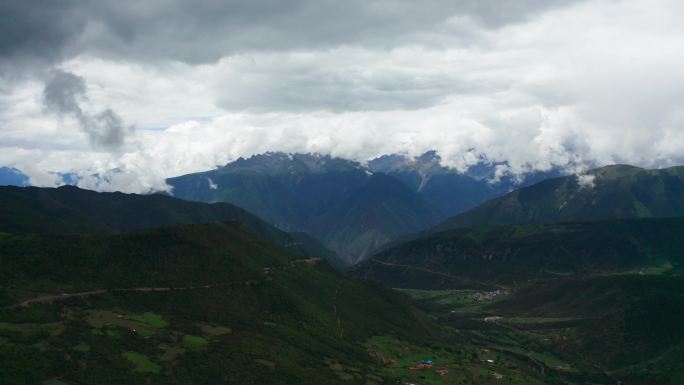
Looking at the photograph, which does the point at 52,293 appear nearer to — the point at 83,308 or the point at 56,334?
the point at 83,308

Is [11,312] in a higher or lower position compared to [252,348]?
higher

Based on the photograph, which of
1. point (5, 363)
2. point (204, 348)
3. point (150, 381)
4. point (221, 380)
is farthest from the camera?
point (204, 348)

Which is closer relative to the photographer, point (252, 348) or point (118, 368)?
point (118, 368)

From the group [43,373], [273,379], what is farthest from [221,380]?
[43,373]

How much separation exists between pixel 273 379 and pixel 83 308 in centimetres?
6251

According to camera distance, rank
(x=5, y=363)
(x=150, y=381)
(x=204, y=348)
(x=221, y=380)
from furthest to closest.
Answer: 1. (x=204, y=348)
2. (x=221, y=380)
3. (x=150, y=381)
4. (x=5, y=363)

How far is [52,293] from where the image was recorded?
19750cm

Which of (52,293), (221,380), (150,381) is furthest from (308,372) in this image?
(52,293)

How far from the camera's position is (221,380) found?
172750mm

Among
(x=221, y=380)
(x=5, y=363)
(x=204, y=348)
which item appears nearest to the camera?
(x=5, y=363)

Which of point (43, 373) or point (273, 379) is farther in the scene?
point (273, 379)

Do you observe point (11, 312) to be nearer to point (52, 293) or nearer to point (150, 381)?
point (52, 293)

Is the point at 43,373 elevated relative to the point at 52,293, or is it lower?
lower

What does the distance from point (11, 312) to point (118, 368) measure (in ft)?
124
